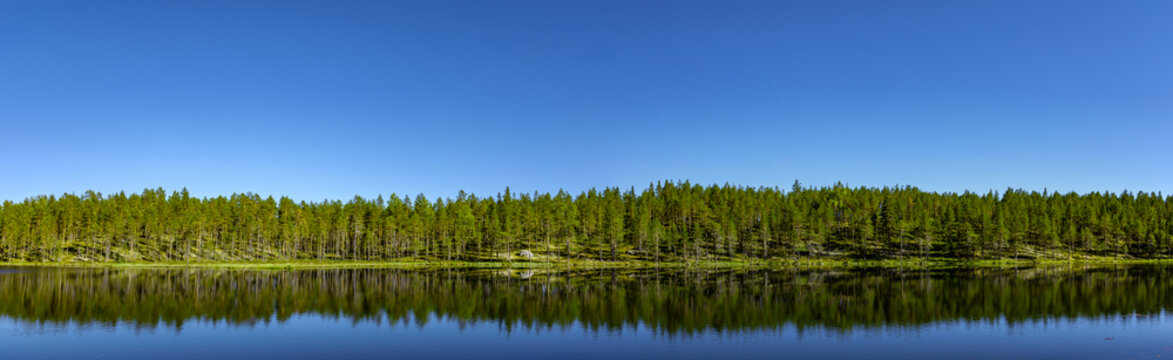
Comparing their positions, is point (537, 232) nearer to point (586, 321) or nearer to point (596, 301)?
point (596, 301)

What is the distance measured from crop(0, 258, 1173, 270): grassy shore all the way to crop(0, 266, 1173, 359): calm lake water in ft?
181

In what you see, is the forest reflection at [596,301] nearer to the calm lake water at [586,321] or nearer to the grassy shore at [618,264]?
the calm lake water at [586,321]

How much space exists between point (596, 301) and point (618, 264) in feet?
281

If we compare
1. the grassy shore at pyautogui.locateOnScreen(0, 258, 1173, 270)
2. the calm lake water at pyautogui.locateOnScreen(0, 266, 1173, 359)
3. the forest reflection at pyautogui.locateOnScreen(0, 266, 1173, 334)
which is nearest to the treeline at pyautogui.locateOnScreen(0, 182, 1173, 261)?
the grassy shore at pyautogui.locateOnScreen(0, 258, 1173, 270)

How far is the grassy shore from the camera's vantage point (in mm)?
138875

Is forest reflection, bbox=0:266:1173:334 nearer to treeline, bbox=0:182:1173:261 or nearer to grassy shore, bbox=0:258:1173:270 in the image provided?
grassy shore, bbox=0:258:1173:270

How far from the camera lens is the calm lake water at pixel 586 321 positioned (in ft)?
129

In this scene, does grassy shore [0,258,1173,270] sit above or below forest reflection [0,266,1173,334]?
below

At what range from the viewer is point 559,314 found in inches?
2213

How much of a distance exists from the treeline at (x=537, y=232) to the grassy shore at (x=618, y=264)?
578 cm

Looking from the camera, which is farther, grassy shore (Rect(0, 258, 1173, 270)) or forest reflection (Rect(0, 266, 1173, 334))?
grassy shore (Rect(0, 258, 1173, 270))

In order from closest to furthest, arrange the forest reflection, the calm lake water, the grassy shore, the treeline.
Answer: the calm lake water, the forest reflection, the grassy shore, the treeline

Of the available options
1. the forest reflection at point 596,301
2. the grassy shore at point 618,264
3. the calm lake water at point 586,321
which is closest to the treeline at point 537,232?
the grassy shore at point 618,264

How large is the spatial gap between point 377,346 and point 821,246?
143 m
